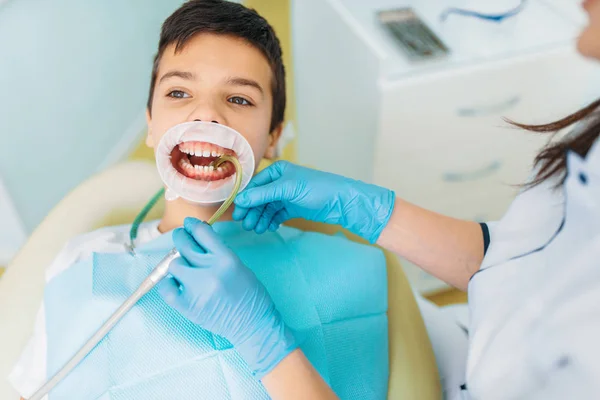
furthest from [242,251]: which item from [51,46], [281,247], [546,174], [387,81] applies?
[51,46]

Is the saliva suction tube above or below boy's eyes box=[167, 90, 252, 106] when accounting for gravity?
below

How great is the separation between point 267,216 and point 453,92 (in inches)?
28.4

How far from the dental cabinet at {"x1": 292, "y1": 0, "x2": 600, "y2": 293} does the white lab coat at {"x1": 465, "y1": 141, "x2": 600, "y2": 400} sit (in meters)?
0.68

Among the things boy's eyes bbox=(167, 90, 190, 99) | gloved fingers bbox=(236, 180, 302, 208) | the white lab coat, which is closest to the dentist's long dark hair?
the white lab coat

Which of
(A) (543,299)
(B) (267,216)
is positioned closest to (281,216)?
(B) (267,216)

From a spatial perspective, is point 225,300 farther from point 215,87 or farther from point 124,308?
point 215,87

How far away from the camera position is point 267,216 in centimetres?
116

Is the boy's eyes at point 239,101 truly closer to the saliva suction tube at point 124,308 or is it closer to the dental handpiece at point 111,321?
the saliva suction tube at point 124,308

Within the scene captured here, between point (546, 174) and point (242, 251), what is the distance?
57 cm

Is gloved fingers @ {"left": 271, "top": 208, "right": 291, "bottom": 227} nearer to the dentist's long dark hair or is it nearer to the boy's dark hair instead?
the boy's dark hair

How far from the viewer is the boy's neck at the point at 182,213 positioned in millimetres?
1141

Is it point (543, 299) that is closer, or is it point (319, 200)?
point (543, 299)

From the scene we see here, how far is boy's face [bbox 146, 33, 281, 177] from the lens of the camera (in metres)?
1.08

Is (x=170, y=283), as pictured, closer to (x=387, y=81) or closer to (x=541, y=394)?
(x=541, y=394)
